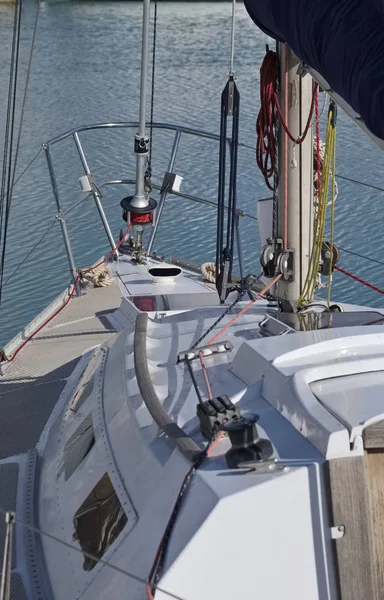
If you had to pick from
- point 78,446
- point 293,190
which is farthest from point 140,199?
point 78,446

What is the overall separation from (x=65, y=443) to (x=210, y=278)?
2.49 m

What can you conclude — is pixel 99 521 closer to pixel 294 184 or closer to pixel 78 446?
pixel 78 446

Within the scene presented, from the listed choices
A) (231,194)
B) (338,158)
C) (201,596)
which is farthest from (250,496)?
(338,158)

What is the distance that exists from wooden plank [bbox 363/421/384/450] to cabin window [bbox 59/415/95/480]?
3.48 ft

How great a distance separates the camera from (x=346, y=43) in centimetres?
254

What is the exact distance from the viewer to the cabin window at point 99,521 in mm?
2645

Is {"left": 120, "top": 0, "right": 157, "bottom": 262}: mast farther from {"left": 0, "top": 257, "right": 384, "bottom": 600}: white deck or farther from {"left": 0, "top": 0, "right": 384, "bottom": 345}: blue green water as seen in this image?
{"left": 0, "top": 0, "right": 384, "bottom": 345}: blue green water

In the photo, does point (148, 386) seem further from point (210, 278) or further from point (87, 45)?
point (87, 45)

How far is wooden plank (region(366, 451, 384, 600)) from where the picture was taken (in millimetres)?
2348

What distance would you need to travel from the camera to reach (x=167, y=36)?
18.6 metres

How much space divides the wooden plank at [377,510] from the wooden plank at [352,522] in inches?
1.8

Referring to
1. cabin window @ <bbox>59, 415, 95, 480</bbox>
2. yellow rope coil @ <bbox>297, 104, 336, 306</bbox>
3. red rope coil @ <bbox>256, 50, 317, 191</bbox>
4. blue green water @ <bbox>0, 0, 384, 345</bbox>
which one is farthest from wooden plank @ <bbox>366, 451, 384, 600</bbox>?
blue green water @ <bbox>0, 0, 384, 345</bbox>

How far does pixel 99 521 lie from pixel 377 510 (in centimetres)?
87

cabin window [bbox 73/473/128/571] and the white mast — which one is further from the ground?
the white mast
